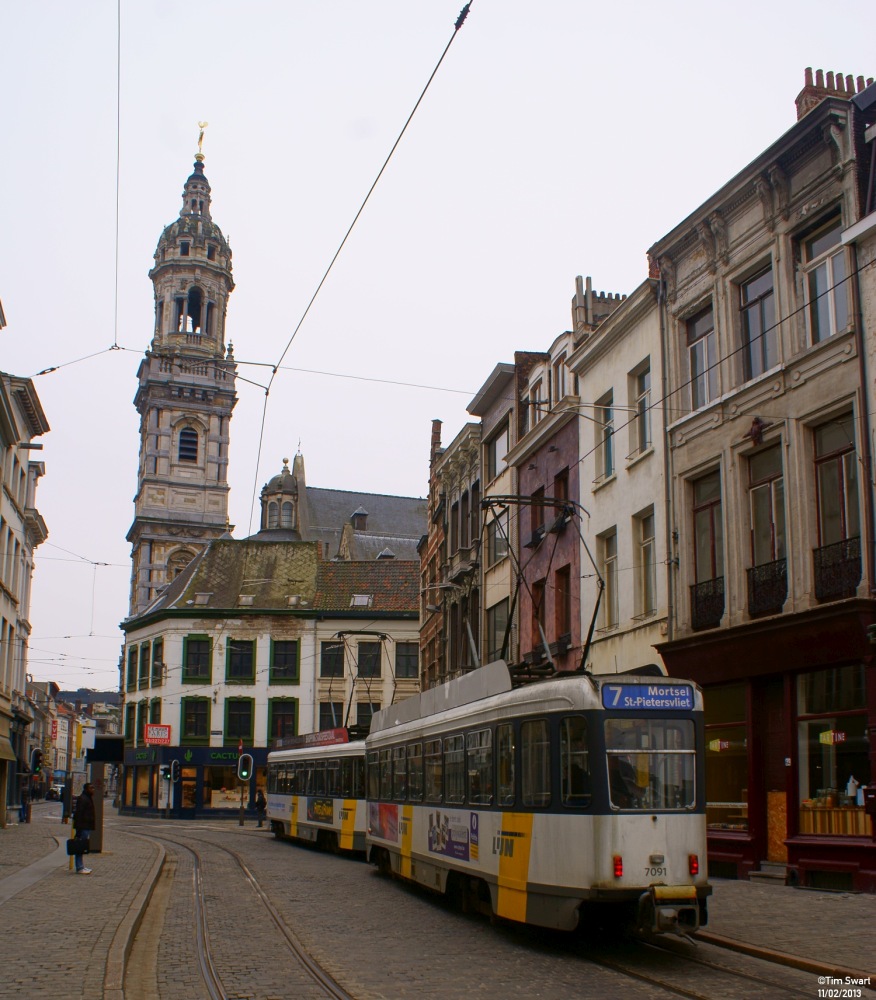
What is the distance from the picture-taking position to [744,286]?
20.6 metres

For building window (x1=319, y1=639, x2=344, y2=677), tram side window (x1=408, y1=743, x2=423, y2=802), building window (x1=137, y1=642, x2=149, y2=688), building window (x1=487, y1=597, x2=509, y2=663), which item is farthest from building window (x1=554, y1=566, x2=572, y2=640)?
building window (x1=137, y1=642, x2=149, y2=688)

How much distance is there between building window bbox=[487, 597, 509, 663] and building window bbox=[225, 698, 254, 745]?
27045 mm

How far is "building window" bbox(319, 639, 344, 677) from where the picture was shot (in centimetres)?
5928

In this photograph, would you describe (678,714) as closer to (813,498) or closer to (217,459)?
(813,498)

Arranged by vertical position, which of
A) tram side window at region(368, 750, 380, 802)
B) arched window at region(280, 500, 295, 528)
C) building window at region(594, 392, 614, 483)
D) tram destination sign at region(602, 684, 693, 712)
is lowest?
tram side window at region(368, 750, 380, 802)

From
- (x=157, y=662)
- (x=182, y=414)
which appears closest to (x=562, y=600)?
(x=157, y=662)

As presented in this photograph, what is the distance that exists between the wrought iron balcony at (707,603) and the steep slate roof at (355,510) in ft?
239

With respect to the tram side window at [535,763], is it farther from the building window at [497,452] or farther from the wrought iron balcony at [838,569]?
the building window at [497,452]

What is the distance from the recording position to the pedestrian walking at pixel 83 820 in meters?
20.2

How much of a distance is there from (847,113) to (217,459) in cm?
8856

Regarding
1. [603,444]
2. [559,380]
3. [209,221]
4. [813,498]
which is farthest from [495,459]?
[209,221]

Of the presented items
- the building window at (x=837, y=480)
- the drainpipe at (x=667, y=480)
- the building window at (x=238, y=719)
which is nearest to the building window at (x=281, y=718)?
the building window at (x=238, y=719)

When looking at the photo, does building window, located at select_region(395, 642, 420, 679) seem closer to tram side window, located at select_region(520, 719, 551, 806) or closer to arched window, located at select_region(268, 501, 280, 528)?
arched window, located at select_region(268, 501, 280, 528)

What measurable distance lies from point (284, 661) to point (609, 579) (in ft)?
119
